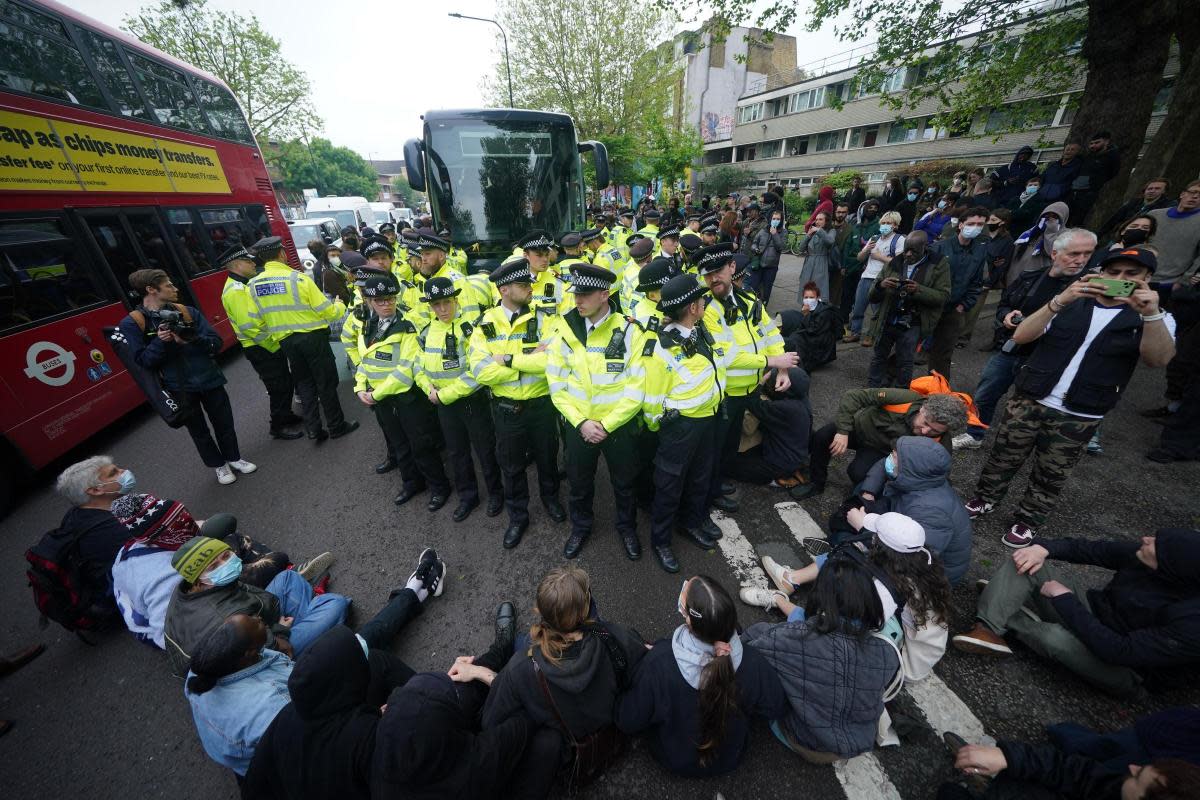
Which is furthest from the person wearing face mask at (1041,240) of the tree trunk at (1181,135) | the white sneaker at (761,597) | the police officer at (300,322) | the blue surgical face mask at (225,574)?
the police officer at (300,322)

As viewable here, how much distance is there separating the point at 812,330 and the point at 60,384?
31.1 feet

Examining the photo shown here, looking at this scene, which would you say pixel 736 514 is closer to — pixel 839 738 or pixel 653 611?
pixel 653 611

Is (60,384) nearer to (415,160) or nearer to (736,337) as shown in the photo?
(415,160)

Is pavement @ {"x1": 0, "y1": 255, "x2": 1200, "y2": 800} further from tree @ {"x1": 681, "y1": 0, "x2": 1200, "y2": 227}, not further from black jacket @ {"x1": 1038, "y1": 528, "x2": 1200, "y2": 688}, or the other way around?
tree @ {"x1": 681, "y1": 0, "x2": 1200, "y2": 227}

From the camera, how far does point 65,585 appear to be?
2766 millimetres

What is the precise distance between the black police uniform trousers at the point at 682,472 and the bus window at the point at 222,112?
10568 millimetres

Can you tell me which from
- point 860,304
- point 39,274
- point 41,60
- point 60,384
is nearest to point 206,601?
point 60,384

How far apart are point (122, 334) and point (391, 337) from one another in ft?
8.76

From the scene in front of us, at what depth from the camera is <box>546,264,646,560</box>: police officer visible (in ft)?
9.79

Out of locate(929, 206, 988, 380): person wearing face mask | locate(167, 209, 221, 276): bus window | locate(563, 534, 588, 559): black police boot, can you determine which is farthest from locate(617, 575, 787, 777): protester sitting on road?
locate(167, 209, 221, 276): bus window

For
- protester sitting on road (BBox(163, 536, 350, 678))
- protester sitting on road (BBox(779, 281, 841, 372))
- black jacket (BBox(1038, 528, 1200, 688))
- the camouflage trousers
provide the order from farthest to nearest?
protester sitting on road (BBox(779, 281, 841, 372)) < the camouflage trousers < protester sitting on road (BBox(163, 536, 350, 678)) < black jacket (BBox(1038, 528, 1200, 688))

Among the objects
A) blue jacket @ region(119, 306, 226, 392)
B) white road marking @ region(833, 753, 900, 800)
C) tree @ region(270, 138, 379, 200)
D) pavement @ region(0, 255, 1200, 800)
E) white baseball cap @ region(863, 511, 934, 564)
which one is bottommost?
pavement @ region(0, 255, 1200, 800)

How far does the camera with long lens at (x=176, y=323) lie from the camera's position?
405cm

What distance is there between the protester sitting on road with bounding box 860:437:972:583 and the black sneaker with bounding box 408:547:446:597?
333 cm
